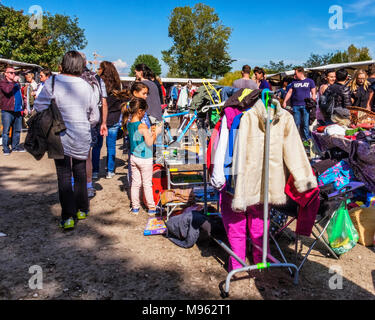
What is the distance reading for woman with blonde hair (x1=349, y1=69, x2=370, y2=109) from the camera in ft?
22.2

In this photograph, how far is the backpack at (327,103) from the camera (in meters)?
6.41

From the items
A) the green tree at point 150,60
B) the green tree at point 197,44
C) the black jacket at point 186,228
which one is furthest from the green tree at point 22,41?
the green tree at point 150,60

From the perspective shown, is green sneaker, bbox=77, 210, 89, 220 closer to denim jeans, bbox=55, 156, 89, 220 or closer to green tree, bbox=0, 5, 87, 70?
denim jeans, bbox=55, 156, 89, 220

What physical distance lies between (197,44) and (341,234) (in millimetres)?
68833

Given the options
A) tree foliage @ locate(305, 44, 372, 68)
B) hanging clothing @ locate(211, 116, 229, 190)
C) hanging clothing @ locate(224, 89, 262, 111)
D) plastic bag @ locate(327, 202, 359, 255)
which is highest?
tree foliage @ locate(305, 44, 372, 68)

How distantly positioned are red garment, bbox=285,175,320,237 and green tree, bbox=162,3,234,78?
65.4 m

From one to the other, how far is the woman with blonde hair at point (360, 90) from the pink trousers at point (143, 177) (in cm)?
498

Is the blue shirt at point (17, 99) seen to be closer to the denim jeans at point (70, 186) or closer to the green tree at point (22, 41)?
the denim jeans at point (70, 186)

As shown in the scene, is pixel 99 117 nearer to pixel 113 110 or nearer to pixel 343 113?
pixel 113 110

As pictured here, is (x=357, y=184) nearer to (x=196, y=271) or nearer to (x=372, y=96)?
(x=196, y=271)

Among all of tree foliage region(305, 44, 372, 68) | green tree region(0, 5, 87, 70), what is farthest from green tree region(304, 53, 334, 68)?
green tree region(0, 5, 87, 70)
